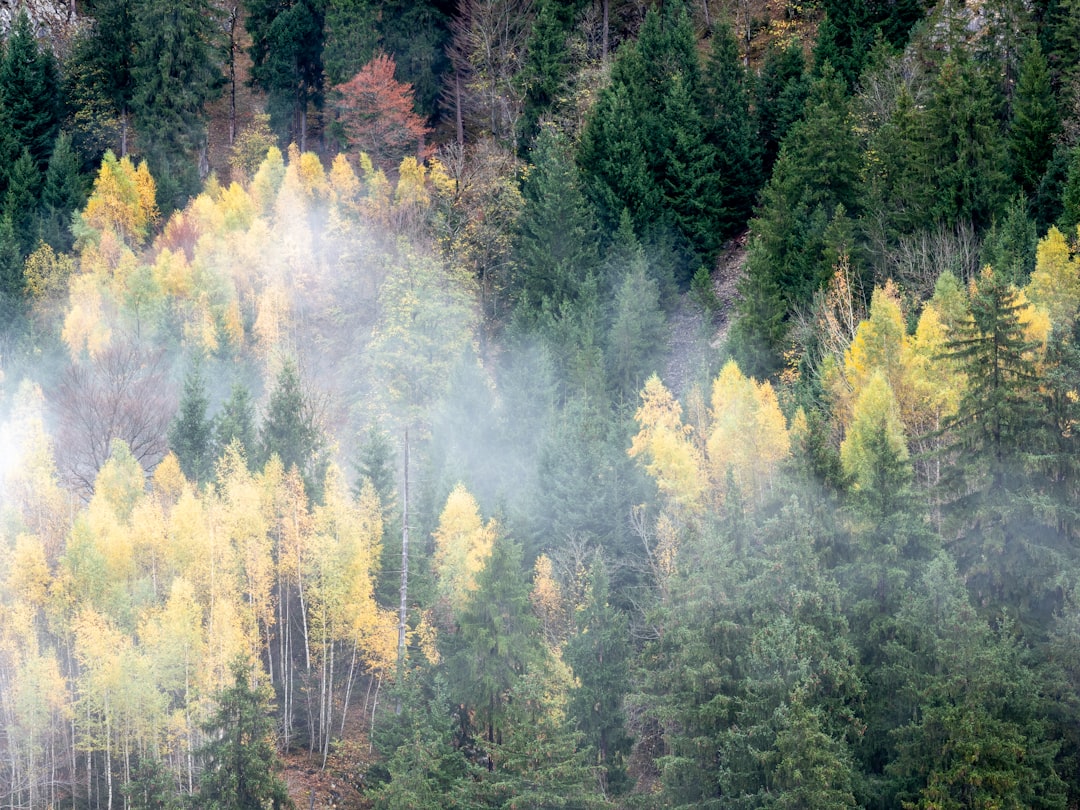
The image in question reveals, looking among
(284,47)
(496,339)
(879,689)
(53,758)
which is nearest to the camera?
(879,689)

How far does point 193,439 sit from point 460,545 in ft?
43.9

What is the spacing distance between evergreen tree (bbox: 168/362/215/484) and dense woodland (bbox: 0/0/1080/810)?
0.16m

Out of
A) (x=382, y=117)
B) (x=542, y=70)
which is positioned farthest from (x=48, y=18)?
(x=542, y=70)

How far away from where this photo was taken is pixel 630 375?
6425 centimetres

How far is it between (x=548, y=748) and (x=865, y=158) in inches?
1360

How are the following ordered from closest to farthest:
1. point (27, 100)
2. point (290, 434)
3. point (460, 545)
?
point (460, 545) → point (290, 434) → point (27, 100)

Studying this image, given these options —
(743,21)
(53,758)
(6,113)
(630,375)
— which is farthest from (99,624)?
(743,21)

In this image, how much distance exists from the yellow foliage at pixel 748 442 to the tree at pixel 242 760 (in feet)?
56.5

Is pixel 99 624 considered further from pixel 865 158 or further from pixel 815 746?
pixel 865 158

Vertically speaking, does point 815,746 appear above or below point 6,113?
below

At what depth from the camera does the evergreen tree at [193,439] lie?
58812mm

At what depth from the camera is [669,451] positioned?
5366cm

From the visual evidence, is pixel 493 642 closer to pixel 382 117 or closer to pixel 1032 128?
pixel 1032 128

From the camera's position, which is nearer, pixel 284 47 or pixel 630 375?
pixel 630 375
